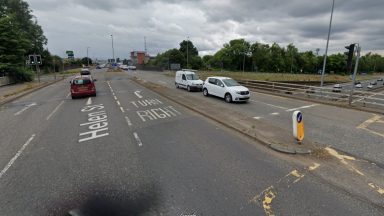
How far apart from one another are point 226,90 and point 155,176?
10833 mm

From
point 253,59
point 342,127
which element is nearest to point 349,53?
point 342,127

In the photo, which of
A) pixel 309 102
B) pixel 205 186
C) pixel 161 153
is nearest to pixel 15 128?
pixel 161 153

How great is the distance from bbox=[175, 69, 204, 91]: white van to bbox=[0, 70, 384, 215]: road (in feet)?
40.7

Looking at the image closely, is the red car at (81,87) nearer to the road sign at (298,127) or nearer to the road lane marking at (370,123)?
the road sign at (298,127)

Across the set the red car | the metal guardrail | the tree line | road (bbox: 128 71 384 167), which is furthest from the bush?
the tree line

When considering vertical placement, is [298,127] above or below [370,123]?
above

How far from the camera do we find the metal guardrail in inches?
498

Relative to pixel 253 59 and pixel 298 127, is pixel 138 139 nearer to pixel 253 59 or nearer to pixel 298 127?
pixel 298 127

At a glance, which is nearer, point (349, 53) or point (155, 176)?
point (155, 176)

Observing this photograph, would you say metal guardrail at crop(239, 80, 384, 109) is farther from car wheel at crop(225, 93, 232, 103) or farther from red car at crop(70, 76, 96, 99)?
red car at crop(70, 76, 96, 99)

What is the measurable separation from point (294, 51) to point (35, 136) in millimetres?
120762

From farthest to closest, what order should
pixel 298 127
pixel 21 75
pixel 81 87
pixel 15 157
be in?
1. pixel 21 75
2. pixel 81 87
3. pixel 298 127
4. pixel 15 157

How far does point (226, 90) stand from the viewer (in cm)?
1445

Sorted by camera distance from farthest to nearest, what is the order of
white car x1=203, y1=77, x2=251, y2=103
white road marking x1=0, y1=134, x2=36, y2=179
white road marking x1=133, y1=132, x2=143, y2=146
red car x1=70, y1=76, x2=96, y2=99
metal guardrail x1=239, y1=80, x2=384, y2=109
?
red car x1=70, y1=76, x2=96, y2=99, white car x1=203, y1=77, x2=251, y2=103, metal guardrail x1=239, y1=80, x2=384, y2=109, white road marking x1=133, y1=132, x2=143, y2=146, white road marking x1=0, y1=134, x2=36, y2=179
